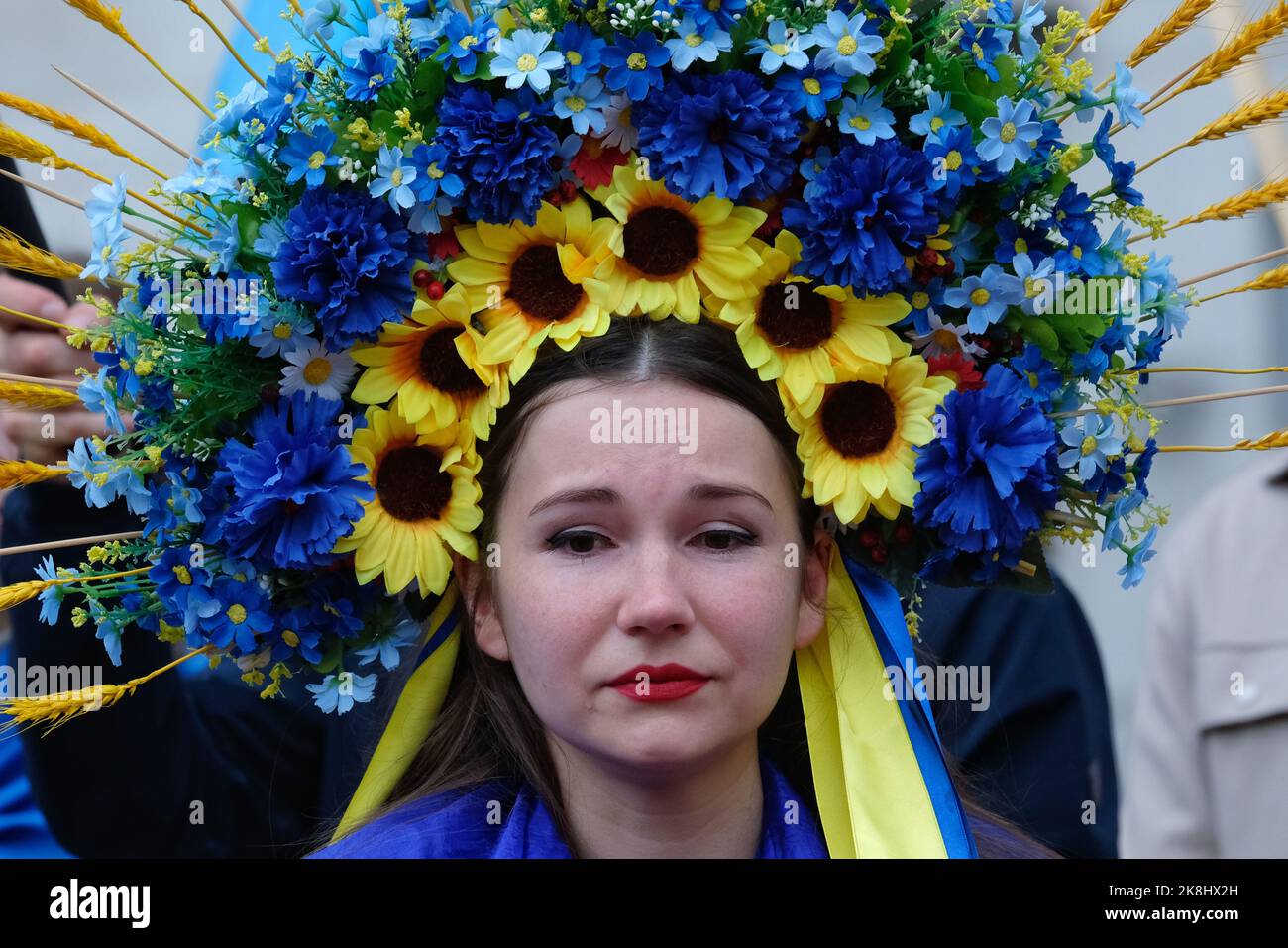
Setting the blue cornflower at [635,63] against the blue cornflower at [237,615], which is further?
the blue cornflower at [237,615]

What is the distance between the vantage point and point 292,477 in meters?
2.58

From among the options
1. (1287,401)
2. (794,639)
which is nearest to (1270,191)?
(794,639)

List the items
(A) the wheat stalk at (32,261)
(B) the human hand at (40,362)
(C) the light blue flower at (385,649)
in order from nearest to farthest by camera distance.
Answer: (A) the wheat stalk at (32,261), (C) the light blue flower at (385,649), (B) the human hand at (40,362)

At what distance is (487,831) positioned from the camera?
2.87 meters

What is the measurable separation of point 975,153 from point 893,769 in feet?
3.70

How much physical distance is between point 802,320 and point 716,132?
0.37m

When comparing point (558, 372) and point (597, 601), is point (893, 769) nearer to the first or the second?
point (597, 601)

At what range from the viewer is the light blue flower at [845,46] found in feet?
8.26

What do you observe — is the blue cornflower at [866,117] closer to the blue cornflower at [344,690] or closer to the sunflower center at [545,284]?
the sunflower center at [545,284]

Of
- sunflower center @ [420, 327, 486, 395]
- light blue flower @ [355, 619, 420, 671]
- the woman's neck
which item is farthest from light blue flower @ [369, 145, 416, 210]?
the woman's neck

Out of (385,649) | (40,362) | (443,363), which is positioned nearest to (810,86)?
(443,363)

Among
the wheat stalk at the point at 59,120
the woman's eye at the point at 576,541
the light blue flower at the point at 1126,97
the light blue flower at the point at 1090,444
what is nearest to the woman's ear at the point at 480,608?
the woman's eye at the point at 576,541

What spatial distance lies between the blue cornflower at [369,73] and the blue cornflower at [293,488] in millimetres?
533

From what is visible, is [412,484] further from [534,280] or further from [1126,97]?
[1126,97]
